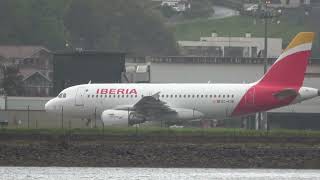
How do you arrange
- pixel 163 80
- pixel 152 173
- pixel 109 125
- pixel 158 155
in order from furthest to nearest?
1. pixel 163 80
2. pixel 109 125
3. pixel 158 155
4. pixel 152 173

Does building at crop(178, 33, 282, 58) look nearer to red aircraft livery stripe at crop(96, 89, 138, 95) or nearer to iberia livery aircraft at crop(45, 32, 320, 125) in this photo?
red aircraft livery stripe at crop(96, 89, 138, 95)

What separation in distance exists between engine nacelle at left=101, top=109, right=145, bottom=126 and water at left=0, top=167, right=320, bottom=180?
19.5 m

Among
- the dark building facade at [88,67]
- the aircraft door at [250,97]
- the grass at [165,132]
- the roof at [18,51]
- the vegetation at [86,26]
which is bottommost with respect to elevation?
the grass at [165,132]

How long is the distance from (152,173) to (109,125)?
21114 mm

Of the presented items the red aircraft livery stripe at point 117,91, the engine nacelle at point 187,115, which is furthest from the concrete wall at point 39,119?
the engine nacelle at point 187,115

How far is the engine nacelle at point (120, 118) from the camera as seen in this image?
63156 mm

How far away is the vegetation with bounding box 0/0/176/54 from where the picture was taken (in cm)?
11562

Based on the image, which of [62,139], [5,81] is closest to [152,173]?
[62,139]

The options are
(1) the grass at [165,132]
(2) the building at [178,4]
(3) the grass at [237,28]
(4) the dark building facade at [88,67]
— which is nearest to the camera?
(1) the grass at [165,132]

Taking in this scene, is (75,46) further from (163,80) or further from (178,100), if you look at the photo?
(178,100)

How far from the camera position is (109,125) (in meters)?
62.5

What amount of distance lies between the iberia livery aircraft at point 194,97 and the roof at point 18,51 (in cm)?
4136

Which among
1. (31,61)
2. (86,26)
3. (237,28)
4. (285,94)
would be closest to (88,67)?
(285,94)

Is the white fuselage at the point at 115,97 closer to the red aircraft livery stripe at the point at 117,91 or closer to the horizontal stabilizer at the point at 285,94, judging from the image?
the red aircraft livery stripe at the point at 117,91
